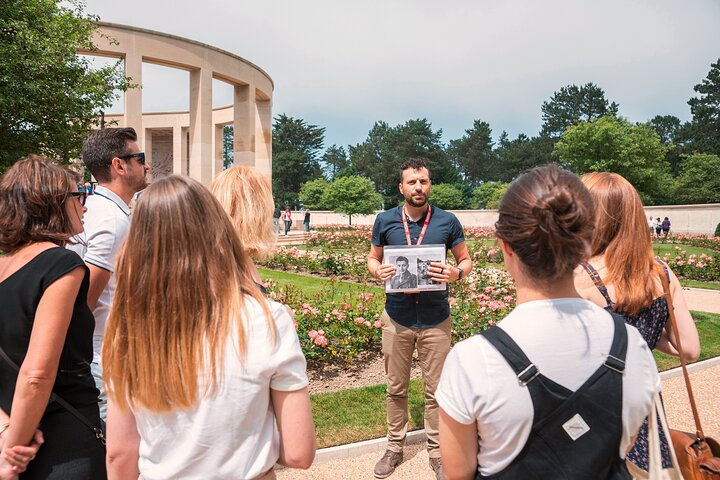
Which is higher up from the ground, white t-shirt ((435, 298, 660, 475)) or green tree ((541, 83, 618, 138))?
green tree ((541, 83, 618, 138))

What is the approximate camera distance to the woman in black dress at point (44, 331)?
1855 mm

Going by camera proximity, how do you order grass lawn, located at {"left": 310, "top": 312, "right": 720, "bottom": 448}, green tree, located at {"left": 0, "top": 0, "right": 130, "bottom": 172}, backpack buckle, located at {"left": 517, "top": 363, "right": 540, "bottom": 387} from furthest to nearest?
green tree, located at {"left": 0, "top": 0, "right": 130, "bottom": 172} < grass lawn, located at {"left": 310, "top": 312, "right": 720, "bottom": 448} < backpack buckle, located at {"left": 517, "top": 363, "right": 540, "bottom": 387}

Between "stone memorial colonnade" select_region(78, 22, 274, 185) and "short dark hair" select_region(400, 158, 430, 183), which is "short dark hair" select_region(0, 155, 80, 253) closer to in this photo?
"short dark hair" select_region(400, 158, 430, 183)

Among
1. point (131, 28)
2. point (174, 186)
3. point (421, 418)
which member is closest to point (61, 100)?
point (131, 28)

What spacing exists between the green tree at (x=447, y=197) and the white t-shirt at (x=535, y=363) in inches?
2577

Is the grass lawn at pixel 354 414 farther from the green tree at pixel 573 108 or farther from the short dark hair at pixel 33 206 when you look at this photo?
the green tree at pixel 573 108

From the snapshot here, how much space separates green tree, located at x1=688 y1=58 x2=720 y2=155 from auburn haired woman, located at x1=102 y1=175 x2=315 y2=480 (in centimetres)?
7614

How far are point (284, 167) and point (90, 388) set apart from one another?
7556cm

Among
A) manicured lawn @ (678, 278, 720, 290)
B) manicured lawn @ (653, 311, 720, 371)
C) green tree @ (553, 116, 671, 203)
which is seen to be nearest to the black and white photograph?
manicured lawn @ (653, 311, 720, 371)

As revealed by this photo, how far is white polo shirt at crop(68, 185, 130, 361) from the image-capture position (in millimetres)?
2732

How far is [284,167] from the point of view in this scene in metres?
76.0

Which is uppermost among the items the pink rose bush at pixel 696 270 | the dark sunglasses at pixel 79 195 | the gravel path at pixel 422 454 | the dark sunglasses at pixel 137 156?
the dark sunglasses at pixel 137 156

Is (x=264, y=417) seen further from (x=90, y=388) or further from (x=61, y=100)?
(x=61, y=100)

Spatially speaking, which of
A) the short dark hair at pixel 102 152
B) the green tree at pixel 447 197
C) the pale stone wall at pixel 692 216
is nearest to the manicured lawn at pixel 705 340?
the short dark hair at pixel 102 152
